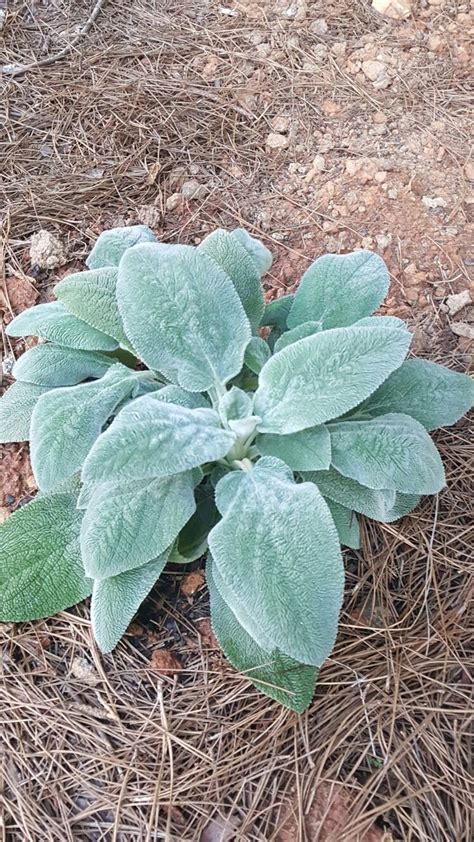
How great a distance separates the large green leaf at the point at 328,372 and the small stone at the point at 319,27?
4.99ft

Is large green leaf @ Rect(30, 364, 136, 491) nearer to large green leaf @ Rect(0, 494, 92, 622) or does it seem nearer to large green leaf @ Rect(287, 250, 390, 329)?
large green leaf @ Rect(0, 494, 92, 622)

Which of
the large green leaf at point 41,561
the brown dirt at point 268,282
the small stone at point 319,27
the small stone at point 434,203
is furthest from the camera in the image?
the small stone at point 319,27

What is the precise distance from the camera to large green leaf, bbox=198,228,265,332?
3.96 feet

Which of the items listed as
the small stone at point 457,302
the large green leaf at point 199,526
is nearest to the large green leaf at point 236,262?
the large green leaf at point 199,526

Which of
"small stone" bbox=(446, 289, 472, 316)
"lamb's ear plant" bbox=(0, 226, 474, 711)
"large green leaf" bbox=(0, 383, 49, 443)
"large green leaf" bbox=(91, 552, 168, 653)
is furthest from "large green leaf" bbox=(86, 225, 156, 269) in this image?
"small stone" bbox=(446, 289, 472, 316)

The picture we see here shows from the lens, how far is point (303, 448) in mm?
1086

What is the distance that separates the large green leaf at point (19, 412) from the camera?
1.25m

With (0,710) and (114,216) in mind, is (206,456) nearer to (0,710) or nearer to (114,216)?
(0,710)

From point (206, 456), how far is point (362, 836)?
0.58 m

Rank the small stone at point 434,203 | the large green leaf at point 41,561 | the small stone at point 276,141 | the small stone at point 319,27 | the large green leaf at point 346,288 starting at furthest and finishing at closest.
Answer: the small stone at point 319,27, the small stone at point 276,141, the small stone at point 434,203, the large green leaf at point 346,288, the large green leaf at point 41,561

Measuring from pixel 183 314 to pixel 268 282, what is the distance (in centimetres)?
61

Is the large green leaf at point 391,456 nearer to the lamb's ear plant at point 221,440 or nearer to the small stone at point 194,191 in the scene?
the lamb's ear plant at point 221,440

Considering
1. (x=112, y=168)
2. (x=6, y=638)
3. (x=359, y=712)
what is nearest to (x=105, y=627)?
(x=6, y=638)

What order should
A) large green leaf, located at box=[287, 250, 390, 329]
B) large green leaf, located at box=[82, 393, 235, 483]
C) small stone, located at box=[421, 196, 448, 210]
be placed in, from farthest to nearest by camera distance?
1. small stone, located at box=[421, 196, 448, 210]
2. large green leaf, located at box=[287, 250, 390, 329]
3. large green leaf, located at box=[82, 393, 235, 483]
